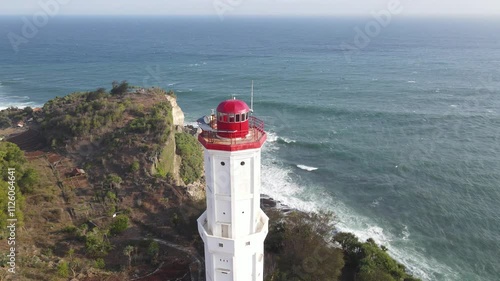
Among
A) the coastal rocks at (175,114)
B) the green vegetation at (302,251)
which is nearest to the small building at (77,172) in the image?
the green vegetation at (302,251)

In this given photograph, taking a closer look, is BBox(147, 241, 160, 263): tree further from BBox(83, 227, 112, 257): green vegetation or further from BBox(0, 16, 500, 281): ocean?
BBox(0, 16, 500, 281): ocean

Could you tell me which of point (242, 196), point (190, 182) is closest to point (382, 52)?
point (190, 182)

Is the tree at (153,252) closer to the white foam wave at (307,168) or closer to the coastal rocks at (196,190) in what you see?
the coastal rocks at (196,190)

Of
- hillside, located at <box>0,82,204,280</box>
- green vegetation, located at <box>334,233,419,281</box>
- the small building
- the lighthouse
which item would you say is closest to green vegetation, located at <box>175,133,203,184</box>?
hillside, located at <box>0,82,204,280</box>

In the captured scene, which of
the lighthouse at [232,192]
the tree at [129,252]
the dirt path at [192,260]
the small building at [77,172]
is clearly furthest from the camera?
the small building at [77,172]

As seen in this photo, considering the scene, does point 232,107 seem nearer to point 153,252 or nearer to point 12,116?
point 153,252

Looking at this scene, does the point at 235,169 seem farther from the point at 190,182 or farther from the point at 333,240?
the point at 190,182

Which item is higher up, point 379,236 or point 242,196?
point 242,196
